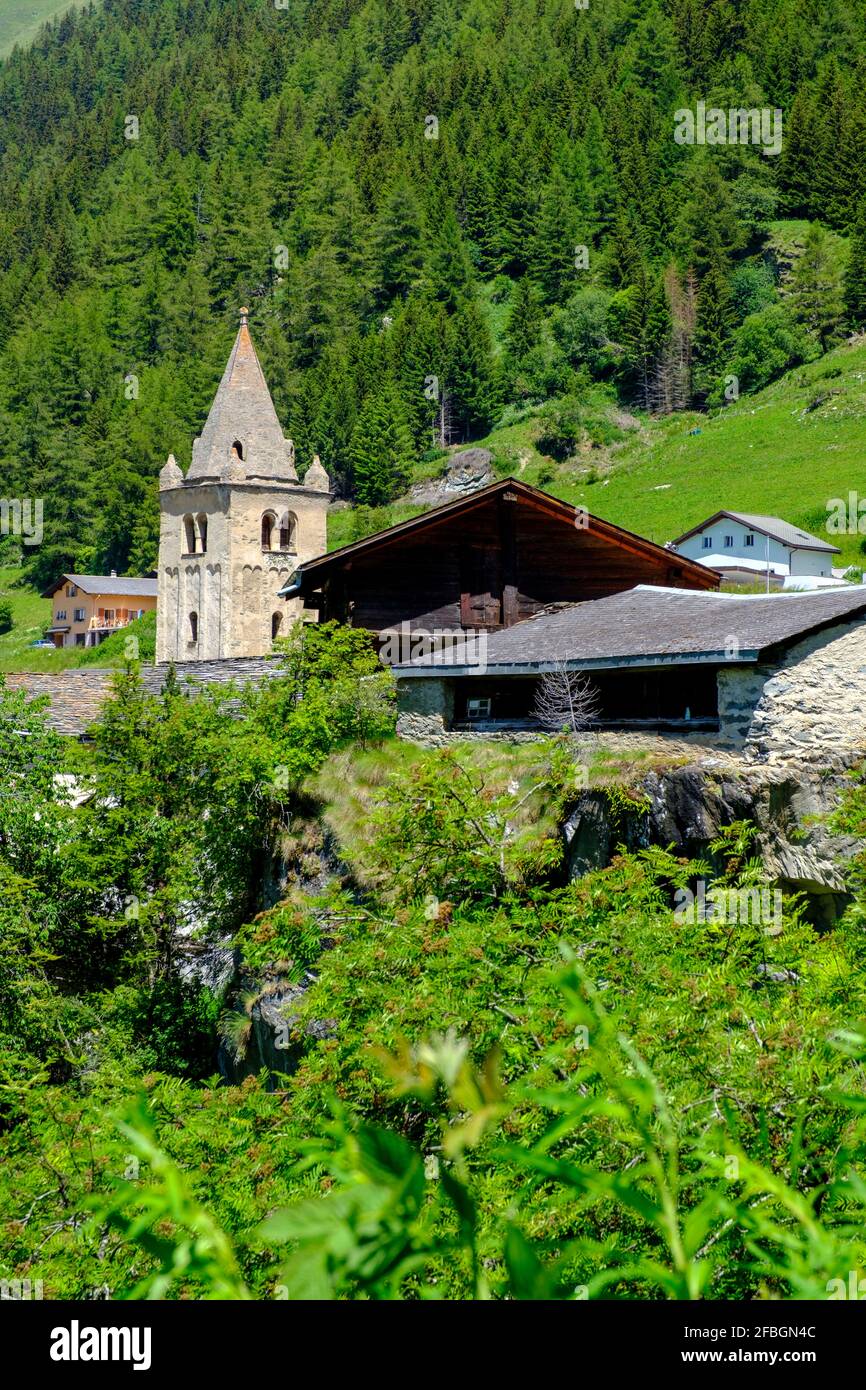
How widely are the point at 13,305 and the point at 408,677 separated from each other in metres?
144

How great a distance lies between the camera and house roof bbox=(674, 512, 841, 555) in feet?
182

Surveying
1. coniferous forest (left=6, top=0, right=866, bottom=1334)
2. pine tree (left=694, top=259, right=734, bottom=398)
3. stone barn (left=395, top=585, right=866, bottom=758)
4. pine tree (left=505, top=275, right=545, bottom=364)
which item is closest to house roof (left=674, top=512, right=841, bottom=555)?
coniferous forest (left=6, top=0, right=866, bottom=1334)

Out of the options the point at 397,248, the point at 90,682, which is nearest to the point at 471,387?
the point at 397,248

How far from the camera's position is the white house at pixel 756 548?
182 feet

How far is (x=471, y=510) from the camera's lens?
1040 inches

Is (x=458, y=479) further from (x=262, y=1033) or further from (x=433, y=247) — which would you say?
(x=262, y=1033)

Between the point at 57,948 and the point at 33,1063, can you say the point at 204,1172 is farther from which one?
the point at 57,948

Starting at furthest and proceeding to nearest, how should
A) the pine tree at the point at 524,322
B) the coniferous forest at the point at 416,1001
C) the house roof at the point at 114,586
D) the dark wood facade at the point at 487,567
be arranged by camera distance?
the pine tree at the point at 524,322 → the house roof at the point at 114,586 → the dark wood facade at the point at 487,567 → the coniferous forest at the point at 416,1001

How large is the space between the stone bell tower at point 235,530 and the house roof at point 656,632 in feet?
87.4

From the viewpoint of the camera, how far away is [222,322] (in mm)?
138000

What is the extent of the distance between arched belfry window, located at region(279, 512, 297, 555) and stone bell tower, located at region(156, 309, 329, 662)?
1.6 inches

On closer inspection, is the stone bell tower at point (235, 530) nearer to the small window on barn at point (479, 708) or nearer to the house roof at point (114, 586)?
the small window on barn at point (479, 708)

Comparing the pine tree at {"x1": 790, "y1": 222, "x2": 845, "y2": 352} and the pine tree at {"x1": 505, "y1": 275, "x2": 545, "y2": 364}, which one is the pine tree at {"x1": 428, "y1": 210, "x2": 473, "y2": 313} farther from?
the pine tree at {"x1": 790, "y1": 222, "x2": 845, "y2": 352}

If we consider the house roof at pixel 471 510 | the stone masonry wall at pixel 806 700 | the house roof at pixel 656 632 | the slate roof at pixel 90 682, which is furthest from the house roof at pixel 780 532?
the stone masonry wall at pixel 806 700
